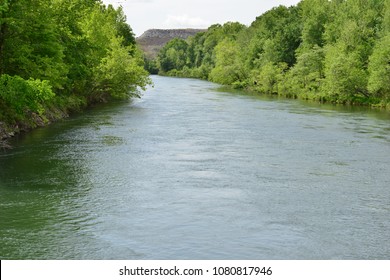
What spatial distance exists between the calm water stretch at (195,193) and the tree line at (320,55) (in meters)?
25.3

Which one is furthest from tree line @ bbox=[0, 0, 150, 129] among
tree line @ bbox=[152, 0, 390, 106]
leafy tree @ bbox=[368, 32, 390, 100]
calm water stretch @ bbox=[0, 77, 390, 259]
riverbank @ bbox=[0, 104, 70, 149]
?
leafy tree @ bbox=[368, 32, 390, 100]

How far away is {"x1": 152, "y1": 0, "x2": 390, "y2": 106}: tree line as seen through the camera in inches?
2458

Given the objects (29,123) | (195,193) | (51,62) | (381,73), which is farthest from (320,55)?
(195,193)

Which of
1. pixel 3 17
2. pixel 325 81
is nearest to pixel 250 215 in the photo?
pixel 3 17

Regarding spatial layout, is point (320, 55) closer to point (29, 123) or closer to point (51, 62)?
point (51, 62)

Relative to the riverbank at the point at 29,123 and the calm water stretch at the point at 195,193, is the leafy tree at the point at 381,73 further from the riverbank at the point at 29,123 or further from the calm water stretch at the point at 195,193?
the riverbank at the point at 29,123

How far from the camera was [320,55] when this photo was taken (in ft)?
249

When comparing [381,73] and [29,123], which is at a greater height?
[381,73]

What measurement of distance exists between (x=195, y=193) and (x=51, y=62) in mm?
17630

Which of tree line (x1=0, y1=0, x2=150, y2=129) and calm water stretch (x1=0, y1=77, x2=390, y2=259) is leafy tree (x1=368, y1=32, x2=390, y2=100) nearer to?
calm water stretch (x1=0, y1=77, x2=390, y2=259)

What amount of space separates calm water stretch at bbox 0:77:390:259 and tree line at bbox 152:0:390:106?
2531 cm

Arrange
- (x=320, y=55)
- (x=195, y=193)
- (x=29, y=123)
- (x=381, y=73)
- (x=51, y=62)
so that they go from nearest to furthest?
(x=195, y=193)
(x=51, y=62)
(x=29, y=123)
(x=381, y=73)
(x=320, y=55)

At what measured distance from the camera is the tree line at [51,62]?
93.5 feet

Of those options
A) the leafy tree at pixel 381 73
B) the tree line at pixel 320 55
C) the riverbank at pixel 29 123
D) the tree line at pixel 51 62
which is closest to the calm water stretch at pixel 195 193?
the riverbank at pixel 29 123
